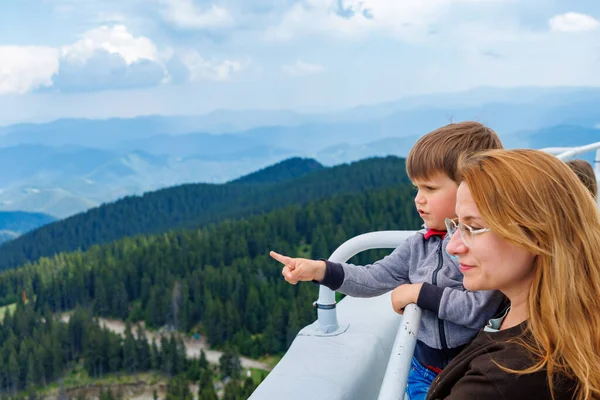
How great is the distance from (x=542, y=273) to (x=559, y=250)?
90 millimetres

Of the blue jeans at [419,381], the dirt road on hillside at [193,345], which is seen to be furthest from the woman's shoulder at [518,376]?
the dirt road on hillside at [193,345]

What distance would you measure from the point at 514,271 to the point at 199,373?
58.9 m

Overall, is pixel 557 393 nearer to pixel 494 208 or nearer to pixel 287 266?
pixel 494 208

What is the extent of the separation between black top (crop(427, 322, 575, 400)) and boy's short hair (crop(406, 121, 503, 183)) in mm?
847

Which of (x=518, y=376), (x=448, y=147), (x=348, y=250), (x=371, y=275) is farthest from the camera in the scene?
(x=348, y=250)

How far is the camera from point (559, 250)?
4.53 ft

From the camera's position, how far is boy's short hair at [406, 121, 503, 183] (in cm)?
220

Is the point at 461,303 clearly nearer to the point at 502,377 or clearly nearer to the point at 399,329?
the point at 399,329

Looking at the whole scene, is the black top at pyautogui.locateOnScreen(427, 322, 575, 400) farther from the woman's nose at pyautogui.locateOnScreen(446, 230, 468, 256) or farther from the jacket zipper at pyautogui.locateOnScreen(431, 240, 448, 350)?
the jacket zipper at pyautogui.locateOnScreen(431, 240, 448, 350)

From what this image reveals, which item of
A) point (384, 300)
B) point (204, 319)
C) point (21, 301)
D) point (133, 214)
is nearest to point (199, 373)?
point (204, 319)

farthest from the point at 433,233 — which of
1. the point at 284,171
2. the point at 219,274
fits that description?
the point at 284,171

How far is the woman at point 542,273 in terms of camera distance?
4.46 ft

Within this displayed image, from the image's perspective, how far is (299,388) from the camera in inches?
95.6

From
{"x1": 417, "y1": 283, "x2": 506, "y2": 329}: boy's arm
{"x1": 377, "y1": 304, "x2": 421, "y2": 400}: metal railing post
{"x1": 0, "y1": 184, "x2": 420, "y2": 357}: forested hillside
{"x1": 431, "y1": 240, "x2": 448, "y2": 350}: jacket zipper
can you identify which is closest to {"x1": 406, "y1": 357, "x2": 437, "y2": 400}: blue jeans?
{"x1": 431, "y1": 240, "x2": 448, "y2": 350}: jacket zipper
